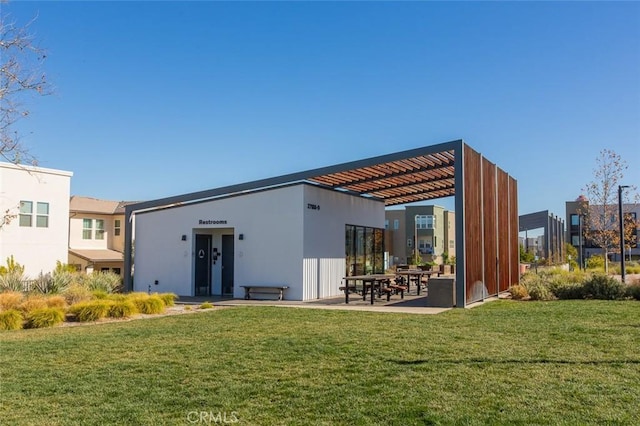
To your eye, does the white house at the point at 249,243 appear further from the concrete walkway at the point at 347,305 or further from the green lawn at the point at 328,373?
the green lawn at the point at 328,373

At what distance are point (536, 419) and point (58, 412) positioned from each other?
442 cm

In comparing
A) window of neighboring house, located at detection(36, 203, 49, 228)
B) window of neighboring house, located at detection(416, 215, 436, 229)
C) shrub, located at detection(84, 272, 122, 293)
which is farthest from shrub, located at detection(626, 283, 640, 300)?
window of neighboring house, located at detection(416, 215, 436, 229)

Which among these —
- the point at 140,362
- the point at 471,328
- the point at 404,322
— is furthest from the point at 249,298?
the point at 140,362

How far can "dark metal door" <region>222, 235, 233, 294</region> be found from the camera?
1886cm

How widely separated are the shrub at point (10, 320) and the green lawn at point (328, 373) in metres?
0.58

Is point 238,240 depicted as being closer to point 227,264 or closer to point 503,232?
point 227,264

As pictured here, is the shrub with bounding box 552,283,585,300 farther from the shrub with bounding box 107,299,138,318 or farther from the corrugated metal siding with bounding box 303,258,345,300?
the shrub with bounding box 107,299,138,318

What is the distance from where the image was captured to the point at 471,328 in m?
9.89

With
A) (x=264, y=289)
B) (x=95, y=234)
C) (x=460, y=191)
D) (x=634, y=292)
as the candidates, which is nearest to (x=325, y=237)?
(x=264, y=289)

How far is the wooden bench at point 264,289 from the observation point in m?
17.0

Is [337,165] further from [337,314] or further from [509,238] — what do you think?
[509,238]

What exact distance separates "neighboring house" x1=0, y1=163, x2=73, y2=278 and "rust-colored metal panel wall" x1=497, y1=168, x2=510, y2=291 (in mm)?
19601

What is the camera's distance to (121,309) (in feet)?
40.9

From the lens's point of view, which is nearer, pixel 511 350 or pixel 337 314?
pixel 511 350
